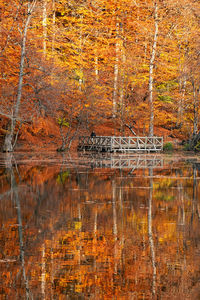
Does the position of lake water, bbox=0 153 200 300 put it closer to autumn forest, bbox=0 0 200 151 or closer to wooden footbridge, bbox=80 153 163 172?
wooden footbridge, bbox=80 153 163 172

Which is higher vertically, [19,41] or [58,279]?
[19,41]

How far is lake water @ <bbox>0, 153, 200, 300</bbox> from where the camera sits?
479cm

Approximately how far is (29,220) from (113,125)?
4056cm

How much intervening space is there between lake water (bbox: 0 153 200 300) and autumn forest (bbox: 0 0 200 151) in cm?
2278

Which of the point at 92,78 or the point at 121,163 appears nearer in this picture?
the point at 121,163

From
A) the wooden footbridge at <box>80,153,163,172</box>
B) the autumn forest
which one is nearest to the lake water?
the wooden footbridge at <box>80,153,163,172</box>

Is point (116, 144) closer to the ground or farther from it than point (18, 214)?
farther from it

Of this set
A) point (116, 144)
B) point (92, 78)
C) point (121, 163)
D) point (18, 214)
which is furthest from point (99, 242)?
point (92, 78)

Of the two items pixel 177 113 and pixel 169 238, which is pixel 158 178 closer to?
pixel 169 238

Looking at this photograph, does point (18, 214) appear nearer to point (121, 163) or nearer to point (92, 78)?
point (121, 163)

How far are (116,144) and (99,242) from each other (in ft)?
101

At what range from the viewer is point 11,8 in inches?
1624

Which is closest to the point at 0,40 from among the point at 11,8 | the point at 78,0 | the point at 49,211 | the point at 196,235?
the point at 11,8

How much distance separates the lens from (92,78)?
4828 cm
